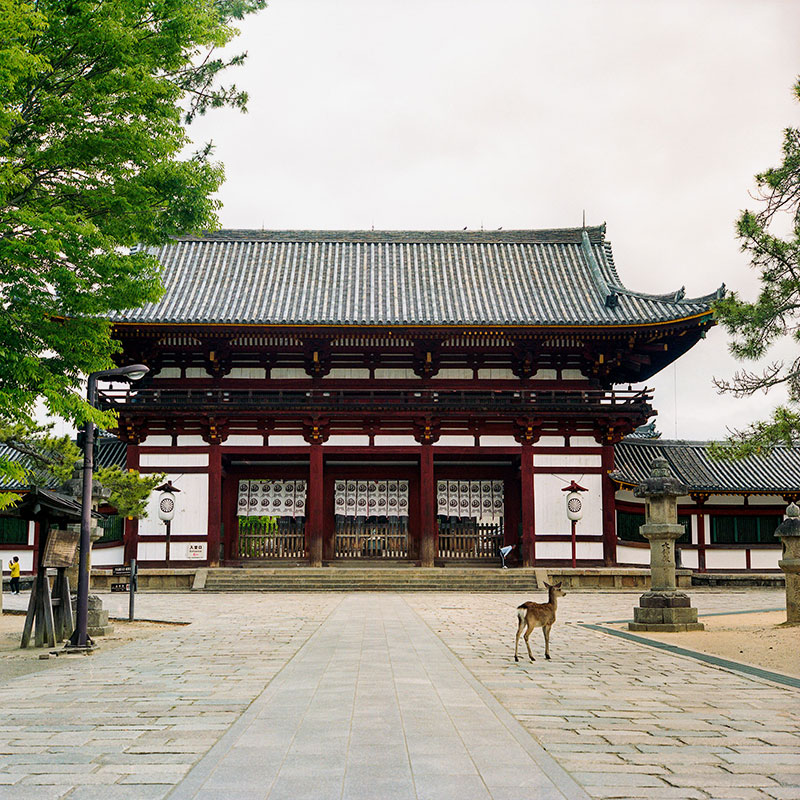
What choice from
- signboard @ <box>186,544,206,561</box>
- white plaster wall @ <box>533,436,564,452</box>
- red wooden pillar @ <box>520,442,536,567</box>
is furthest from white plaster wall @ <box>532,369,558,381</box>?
signboard @ <box>186,544,206,561</box>

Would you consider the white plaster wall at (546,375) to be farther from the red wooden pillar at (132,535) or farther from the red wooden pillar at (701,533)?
the red wooden pillar at (132,535)

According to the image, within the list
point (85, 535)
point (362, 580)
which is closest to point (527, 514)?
point (362, 580)

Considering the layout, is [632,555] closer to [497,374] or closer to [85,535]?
[497,374]

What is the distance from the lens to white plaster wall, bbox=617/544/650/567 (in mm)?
28438

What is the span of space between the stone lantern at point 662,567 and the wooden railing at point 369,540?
13972 mm

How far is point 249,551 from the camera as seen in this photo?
27906mm

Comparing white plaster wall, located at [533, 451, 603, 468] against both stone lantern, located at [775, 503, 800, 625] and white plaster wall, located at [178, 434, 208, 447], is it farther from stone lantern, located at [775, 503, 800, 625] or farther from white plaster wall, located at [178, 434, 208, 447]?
stone lantern, located at [775, 503, 800, 625]

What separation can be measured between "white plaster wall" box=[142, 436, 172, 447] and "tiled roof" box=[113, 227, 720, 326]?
12.7 feet

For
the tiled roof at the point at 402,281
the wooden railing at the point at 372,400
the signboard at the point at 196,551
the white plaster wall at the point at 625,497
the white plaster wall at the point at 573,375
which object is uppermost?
the tiled roof at the point at 402,281

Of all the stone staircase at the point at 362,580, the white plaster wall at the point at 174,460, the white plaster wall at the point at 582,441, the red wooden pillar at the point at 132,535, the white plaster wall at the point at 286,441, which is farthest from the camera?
the white plaster wall at the point at 582,441

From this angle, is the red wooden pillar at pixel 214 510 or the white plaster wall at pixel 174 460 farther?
the white plaster wall at pixel 174 460

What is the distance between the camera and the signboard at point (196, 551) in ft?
86.3

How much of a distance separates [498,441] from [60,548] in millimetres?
17026

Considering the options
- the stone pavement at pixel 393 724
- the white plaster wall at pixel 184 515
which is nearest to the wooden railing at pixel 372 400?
the white plaster wall at pixel 184 515
